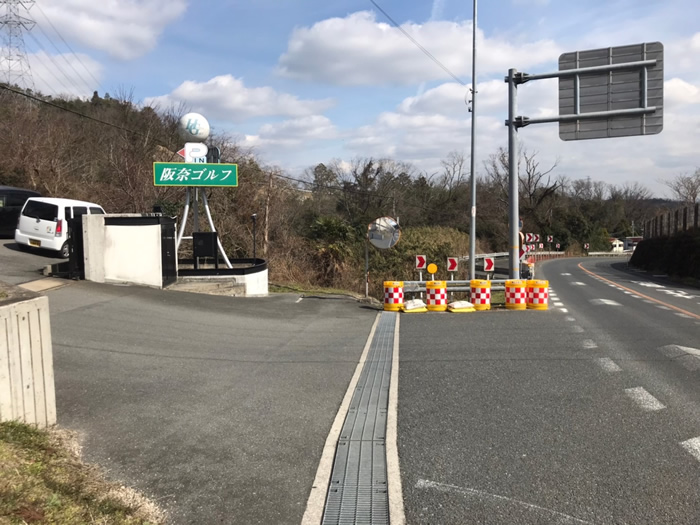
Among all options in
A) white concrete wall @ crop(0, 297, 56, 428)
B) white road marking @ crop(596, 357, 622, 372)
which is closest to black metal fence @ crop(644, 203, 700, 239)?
white road marking @ crop(596, 357, 622, 372)

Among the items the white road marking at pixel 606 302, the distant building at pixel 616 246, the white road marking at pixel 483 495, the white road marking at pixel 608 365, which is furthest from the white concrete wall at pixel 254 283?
the distant building at pixel 616 246

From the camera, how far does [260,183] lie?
29812mm

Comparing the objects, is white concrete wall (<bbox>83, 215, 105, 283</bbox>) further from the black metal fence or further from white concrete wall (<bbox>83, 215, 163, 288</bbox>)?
the black metal fence

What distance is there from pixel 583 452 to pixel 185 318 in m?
8.42

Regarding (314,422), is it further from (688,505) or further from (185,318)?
(185,318)

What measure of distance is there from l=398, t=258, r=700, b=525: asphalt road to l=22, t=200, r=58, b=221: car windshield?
12.4 meters

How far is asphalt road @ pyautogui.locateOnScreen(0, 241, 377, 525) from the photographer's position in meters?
4.16

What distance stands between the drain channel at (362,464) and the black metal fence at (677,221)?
40526 mm

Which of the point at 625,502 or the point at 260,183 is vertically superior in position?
the point at 260,183

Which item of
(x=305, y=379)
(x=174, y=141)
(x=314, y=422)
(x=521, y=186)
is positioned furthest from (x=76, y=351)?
(x=521, y=186)

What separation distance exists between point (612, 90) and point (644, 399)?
11688 millimetres

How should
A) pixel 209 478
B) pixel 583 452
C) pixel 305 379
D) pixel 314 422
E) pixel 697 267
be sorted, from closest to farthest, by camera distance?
pixel 209 478 < pixel 583 452 < pixel 314 422 < pixel 305 379 < pixel 697 267

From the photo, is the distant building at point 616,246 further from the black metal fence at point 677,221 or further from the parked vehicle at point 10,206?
the parked vehicle at point 10,206

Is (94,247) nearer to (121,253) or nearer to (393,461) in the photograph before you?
(121,253)
